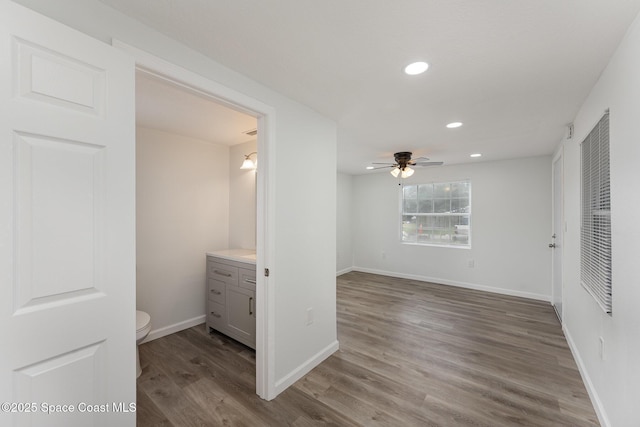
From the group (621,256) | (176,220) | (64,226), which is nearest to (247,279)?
(176,220)

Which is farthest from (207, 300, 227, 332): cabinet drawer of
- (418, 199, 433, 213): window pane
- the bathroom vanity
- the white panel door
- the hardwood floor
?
(418, 199, 433, 213): window pane

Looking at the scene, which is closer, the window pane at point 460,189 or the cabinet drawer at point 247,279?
the cabinet drawer at point 247,279

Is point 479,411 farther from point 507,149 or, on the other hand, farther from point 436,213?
point 436,213

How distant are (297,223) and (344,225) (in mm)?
4052

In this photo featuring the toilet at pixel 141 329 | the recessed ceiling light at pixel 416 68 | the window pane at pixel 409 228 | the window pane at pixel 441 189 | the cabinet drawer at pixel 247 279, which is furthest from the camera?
the window pane at pixel 409 228

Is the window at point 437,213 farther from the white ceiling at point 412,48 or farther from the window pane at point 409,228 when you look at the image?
the white ceiling at point 412,48

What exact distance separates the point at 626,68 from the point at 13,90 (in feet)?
8.92

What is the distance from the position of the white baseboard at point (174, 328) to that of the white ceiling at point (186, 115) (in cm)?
228

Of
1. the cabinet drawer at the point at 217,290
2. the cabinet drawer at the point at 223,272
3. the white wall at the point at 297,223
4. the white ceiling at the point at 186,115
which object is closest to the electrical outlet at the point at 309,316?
the white wall at the point at 297,223

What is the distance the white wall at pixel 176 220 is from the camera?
2.99 m

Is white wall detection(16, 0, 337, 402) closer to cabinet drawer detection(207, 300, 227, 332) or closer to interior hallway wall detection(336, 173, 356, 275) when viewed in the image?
cabinet drawer detection(207, 300, 227, 332)

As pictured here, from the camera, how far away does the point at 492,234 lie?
480 centimetres

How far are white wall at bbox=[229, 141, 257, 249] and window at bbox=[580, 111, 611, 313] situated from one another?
3.20 meters

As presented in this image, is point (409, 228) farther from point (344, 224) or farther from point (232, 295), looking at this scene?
point (232, 295)
